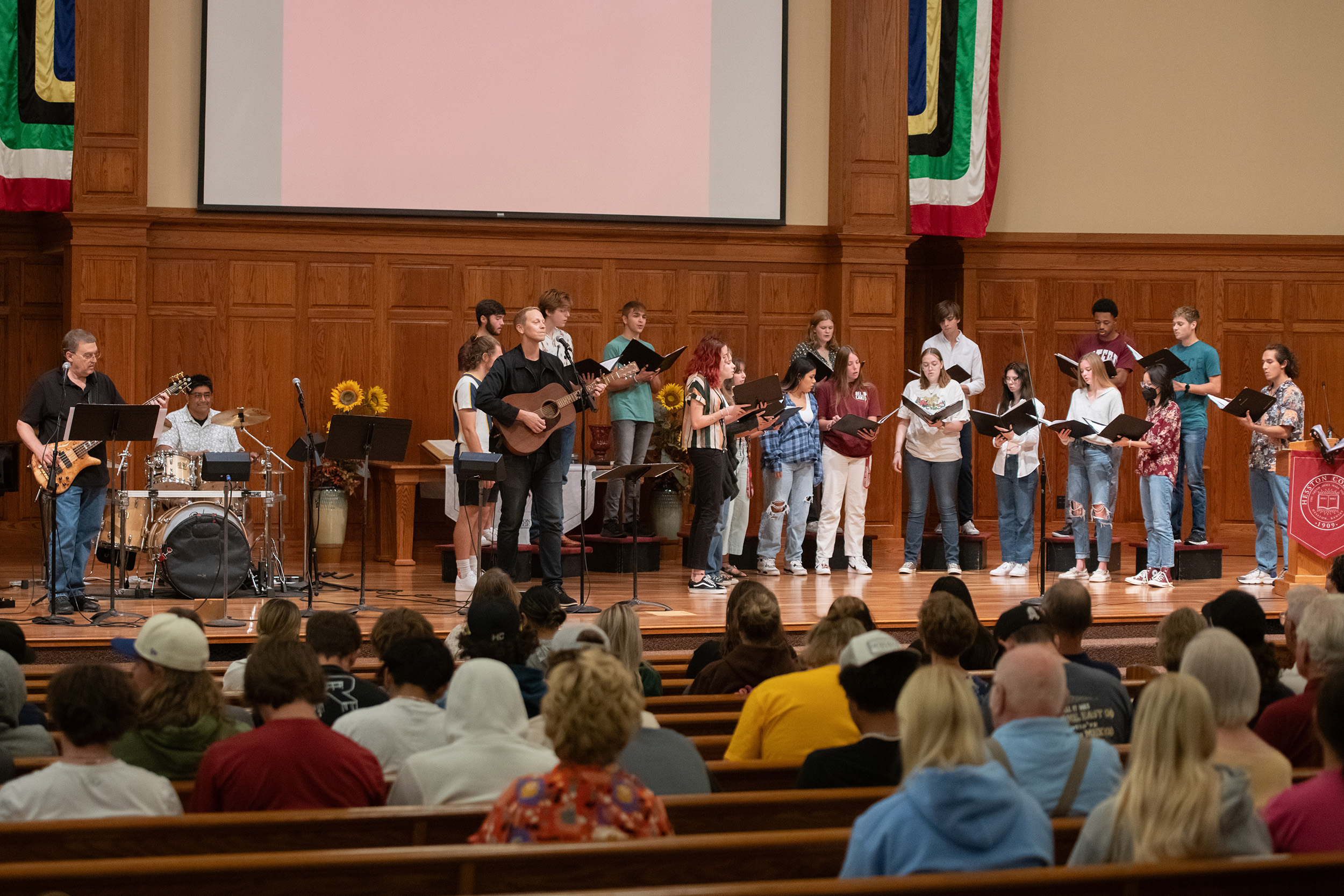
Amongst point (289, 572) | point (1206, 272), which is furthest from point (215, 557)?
point (1206, 272)

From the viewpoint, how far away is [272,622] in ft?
14.1

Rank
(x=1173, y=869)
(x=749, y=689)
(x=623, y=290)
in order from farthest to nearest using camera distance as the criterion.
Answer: (x=623, y=290), (x=749, y=689), (x=1173, y=869)

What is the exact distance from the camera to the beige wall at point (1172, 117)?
1168 cm

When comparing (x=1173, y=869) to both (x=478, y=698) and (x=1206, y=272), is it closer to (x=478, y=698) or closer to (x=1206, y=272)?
(x=478, y=698)

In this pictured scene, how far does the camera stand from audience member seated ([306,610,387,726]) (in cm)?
396

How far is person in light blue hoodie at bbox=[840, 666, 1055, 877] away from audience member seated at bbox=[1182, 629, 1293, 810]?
77cm

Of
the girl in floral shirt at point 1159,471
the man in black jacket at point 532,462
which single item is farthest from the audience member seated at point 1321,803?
the girl in floral shirt at point 1159,471

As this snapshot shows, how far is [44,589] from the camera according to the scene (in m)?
8.53

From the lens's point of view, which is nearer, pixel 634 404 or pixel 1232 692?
pixel 1232 692

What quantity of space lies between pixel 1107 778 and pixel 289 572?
7.97 meters

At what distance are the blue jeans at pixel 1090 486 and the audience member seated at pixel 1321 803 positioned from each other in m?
6.63

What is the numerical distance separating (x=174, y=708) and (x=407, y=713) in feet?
1.85

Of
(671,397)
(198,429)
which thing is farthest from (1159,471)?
(198,429)

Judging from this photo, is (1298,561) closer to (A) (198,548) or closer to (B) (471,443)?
(B) (471,443)
